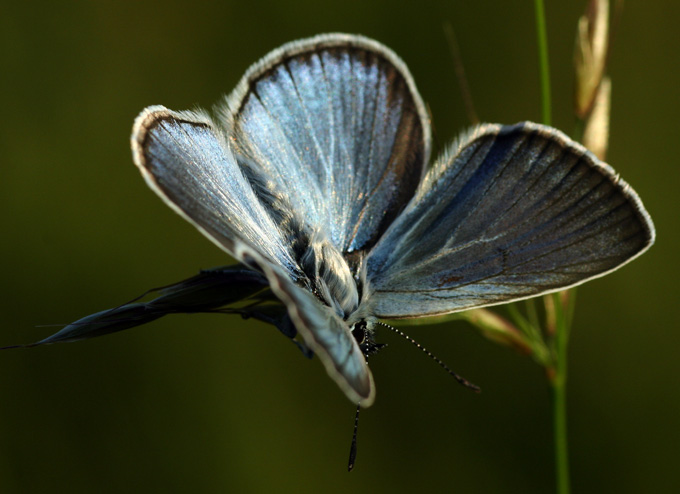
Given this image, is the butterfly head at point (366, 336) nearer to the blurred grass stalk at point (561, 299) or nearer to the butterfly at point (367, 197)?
the butterfly at point (367, 197)

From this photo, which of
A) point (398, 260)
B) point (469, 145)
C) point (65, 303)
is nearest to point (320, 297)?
point (398, 260)

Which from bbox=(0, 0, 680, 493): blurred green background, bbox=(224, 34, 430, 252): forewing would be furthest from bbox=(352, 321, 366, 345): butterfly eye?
bbox=(0, 0, 680, 493): blurred green background

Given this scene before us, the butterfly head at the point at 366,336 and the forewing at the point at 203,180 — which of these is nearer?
the forewing at the point at 203,180

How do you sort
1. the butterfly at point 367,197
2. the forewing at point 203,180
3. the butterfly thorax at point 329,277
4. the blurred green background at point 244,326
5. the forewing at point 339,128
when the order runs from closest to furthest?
the forewing at point 203,180
the butterfly at point 367,197
the butterfly thorax at point 329,277
the forewing at point 339,128
the blurred green background at point 244,326

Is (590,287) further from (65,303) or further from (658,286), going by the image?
(65,303)

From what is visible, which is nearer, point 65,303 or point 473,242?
point 473,242

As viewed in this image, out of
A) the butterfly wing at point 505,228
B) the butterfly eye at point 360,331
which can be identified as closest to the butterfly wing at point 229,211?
the butterfly eye at point 360,331

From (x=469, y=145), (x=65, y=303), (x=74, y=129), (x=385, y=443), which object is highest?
(x=74, y=129)
